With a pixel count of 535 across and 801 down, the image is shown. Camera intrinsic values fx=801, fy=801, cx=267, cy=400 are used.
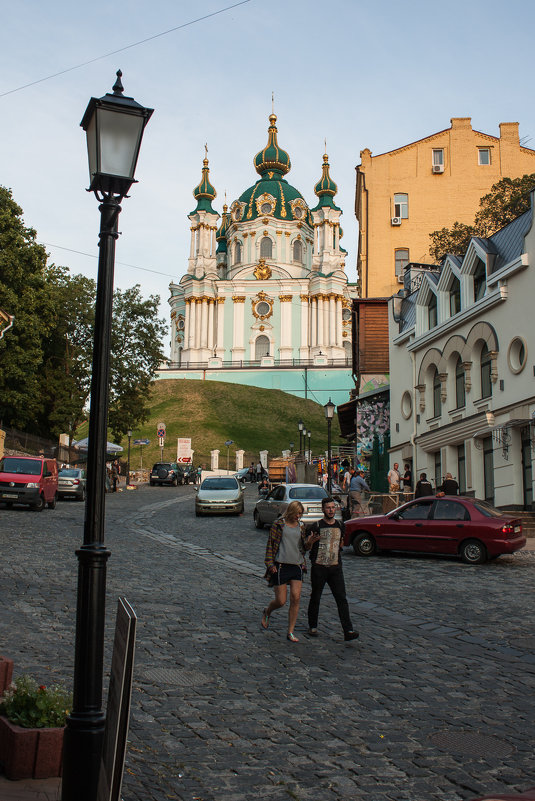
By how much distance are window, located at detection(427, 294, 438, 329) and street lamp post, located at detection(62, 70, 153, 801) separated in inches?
969

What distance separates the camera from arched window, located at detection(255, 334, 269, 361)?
332 ft

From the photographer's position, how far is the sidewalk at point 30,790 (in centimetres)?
454

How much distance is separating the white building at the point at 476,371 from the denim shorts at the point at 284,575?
43.7 feet

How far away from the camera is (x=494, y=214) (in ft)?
131

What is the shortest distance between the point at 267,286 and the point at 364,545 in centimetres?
8641

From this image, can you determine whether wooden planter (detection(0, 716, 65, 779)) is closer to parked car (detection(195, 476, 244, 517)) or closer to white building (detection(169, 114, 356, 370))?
parked car (detection(195, 476, 244, 517))

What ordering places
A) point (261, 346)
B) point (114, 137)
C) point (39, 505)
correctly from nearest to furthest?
1. point (114, 137)
2. point (39, 505)
3. point (261, 346)

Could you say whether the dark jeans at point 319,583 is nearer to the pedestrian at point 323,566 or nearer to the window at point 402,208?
the pedestrian at point 323,566

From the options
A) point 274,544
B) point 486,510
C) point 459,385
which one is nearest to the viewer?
point 274,544

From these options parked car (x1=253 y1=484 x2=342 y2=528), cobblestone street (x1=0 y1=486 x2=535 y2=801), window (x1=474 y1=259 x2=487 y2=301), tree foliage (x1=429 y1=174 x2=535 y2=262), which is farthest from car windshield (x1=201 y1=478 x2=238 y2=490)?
tree foliage (x1=429 y1=174 x2=535 y2=262)

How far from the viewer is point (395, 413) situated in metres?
32.6

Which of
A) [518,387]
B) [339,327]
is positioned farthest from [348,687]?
[339,327]

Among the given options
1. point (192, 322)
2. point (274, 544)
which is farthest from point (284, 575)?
point (192, 322)

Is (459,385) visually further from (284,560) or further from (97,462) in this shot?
(97,462)
